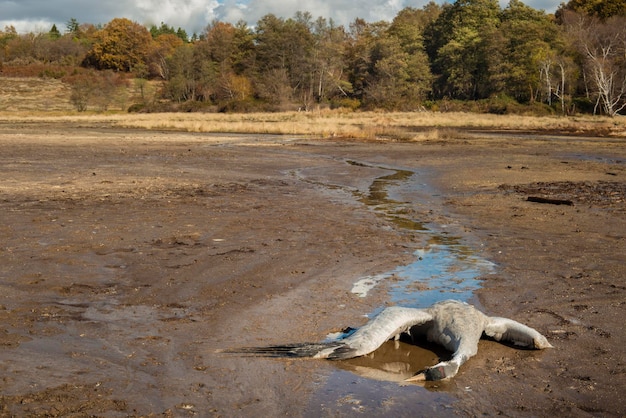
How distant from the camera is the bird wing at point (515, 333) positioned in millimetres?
5383

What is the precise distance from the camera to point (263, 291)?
7.18 meters

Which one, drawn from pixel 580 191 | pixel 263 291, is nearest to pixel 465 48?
pixel 580 191

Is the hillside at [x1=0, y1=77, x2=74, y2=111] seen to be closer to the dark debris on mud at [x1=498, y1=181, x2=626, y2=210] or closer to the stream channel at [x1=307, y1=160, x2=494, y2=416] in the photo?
the dark debris on mud at [x1=498, y1=181, x2=626, y2=210]

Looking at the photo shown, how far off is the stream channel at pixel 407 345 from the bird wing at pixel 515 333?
18.5 inches

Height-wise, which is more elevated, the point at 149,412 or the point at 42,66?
the point at 42,66

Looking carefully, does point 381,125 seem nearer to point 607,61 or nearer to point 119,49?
point 607,61

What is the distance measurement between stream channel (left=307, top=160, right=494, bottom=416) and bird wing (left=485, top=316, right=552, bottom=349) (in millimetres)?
469

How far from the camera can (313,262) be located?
28.1ft

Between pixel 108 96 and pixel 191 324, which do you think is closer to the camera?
pixel 191 324

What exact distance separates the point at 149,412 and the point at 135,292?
118 inches

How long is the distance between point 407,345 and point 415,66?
77.2 m

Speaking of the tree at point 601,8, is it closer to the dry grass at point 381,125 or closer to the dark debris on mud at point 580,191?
the dry grass at point 381,125

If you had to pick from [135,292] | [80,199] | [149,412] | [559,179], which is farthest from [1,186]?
[559,179]

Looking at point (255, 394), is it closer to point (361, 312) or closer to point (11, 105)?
point (361, 312)
